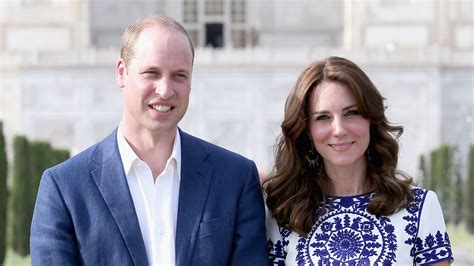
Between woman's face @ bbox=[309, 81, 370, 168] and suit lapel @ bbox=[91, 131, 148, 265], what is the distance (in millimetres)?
791

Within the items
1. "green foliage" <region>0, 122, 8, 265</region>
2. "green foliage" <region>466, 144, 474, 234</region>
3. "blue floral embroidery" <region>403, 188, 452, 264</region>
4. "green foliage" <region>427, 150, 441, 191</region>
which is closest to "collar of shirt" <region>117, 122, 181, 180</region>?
"blue floral embroidery" <region>403, 188, 452, 264</region>

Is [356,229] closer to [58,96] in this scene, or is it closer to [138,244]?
[138,244]

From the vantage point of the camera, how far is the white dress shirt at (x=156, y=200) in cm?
383

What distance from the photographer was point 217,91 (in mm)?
22594

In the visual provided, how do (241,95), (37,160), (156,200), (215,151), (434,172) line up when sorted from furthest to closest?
(241,95), (434,172), (37,160), (215,151), (156,200)

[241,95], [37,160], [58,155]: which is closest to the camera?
[37,160]

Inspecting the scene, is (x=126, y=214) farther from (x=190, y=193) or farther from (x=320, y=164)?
(x=320, y=164)

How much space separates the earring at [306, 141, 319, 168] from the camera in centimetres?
436

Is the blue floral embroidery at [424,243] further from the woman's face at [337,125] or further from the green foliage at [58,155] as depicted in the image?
the green foliage at [58,155]

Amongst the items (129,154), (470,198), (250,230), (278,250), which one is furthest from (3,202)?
(250,230)

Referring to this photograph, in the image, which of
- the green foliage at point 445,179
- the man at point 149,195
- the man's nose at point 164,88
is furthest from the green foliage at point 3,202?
the man's nose at point 164,88

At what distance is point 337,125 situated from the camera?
13.5 ft

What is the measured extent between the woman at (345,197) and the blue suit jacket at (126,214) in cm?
25

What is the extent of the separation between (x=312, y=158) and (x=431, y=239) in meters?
0.60
